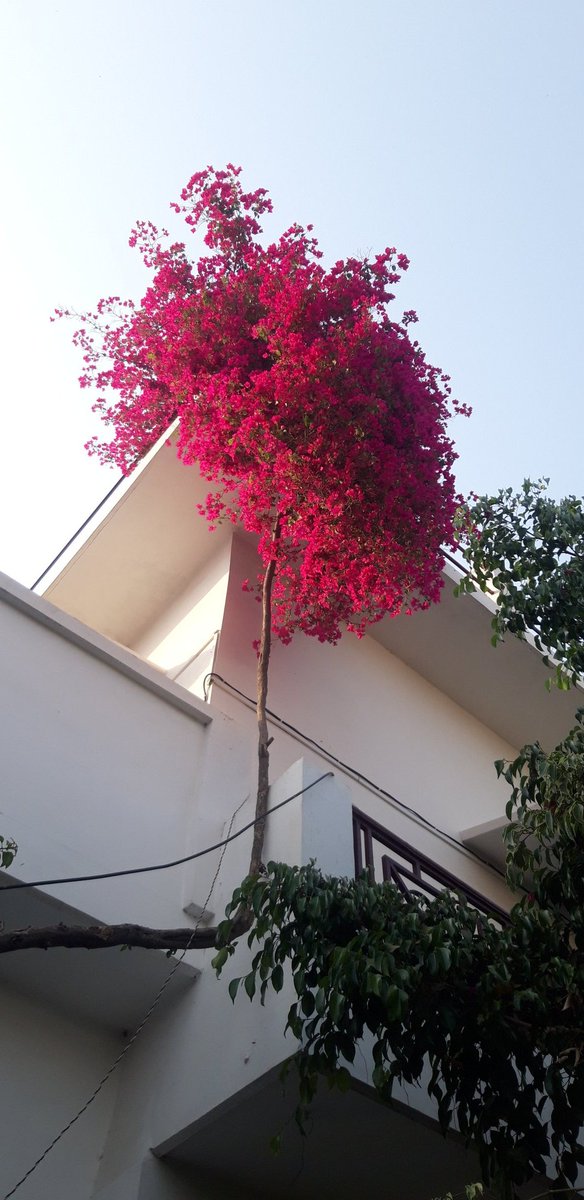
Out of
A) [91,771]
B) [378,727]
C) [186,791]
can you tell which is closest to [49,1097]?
[91,771]

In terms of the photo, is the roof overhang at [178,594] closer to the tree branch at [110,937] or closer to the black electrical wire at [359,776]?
the black electrical wire at [359,776]

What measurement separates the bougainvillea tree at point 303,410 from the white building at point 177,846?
531 millimetres

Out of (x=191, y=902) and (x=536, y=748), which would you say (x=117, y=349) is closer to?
(x=191, y=902)

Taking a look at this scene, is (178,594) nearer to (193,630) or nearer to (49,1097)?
(193,630)

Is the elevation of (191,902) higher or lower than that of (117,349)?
lower

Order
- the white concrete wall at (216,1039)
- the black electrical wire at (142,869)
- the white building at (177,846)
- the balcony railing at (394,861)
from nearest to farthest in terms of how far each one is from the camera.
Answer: the white concrete wall at (216,1039) < the white building at (177,846) < the black electrical wire at (142,869) < the balcony railing at (394,861)

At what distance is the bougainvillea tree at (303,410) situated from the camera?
579 centimetres

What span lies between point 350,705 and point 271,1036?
3.65m

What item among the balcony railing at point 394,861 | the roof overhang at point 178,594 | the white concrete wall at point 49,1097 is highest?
the roof overhang at point 178,594

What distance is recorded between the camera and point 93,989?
4496 millimetres

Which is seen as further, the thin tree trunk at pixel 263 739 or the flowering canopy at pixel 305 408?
the flowering canopy at pixel 305 408

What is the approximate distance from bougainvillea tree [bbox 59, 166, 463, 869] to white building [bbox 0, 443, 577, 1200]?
53 centimetres

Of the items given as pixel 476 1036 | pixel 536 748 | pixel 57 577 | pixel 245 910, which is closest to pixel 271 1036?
pixel 245 910

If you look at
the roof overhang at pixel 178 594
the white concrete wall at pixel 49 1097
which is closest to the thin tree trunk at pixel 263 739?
the white concrete wall at pixel 49 1097
